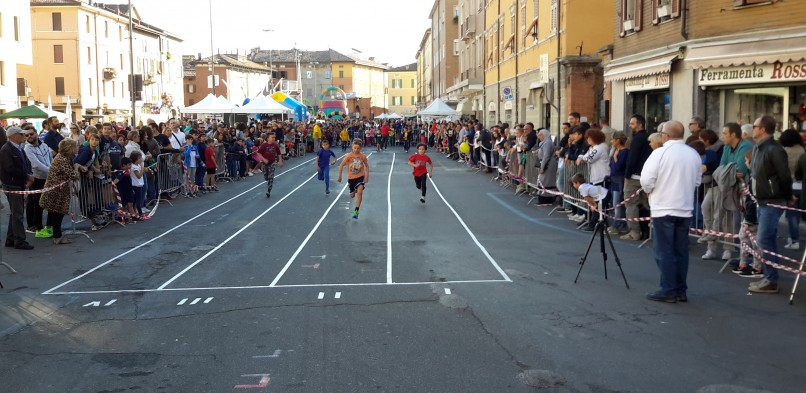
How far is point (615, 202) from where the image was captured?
47.0ft

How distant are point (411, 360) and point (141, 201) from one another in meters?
11.8

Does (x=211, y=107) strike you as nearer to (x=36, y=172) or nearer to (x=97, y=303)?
(x=36, y=172)

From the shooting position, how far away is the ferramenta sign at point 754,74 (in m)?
14.4

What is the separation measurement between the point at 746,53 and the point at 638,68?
5013 millimetres

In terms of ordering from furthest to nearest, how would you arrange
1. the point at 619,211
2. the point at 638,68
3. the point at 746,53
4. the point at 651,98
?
the point at 651,98 < the point at 638,68 < the point at 746,53 < the point at 619,211

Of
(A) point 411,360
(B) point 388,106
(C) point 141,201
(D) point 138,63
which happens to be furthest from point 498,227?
(B) point 388,106

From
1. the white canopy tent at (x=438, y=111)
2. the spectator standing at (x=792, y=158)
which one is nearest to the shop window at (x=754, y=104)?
the spectator standing at (x=792, y=158)

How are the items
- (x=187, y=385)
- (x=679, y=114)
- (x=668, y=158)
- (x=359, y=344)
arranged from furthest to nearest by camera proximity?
(x=679, y=114) → (x=668, y=158) → (x=359, y=344) → (x=187, y=385)

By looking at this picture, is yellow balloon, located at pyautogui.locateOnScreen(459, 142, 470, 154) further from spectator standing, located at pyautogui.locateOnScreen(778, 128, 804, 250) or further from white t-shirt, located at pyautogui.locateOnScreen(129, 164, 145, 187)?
spectator standing, located at pyautogui.locateOnScreen(778, 128, 804, 250)

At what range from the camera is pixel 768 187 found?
9227 millimetres

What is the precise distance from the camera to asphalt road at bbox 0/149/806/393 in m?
6.23

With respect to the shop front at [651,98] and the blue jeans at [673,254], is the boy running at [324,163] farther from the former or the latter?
the blue jeans at [673,254]

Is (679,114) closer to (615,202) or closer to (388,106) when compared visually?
(615,202)

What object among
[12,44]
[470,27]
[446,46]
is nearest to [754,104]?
[12,44]
